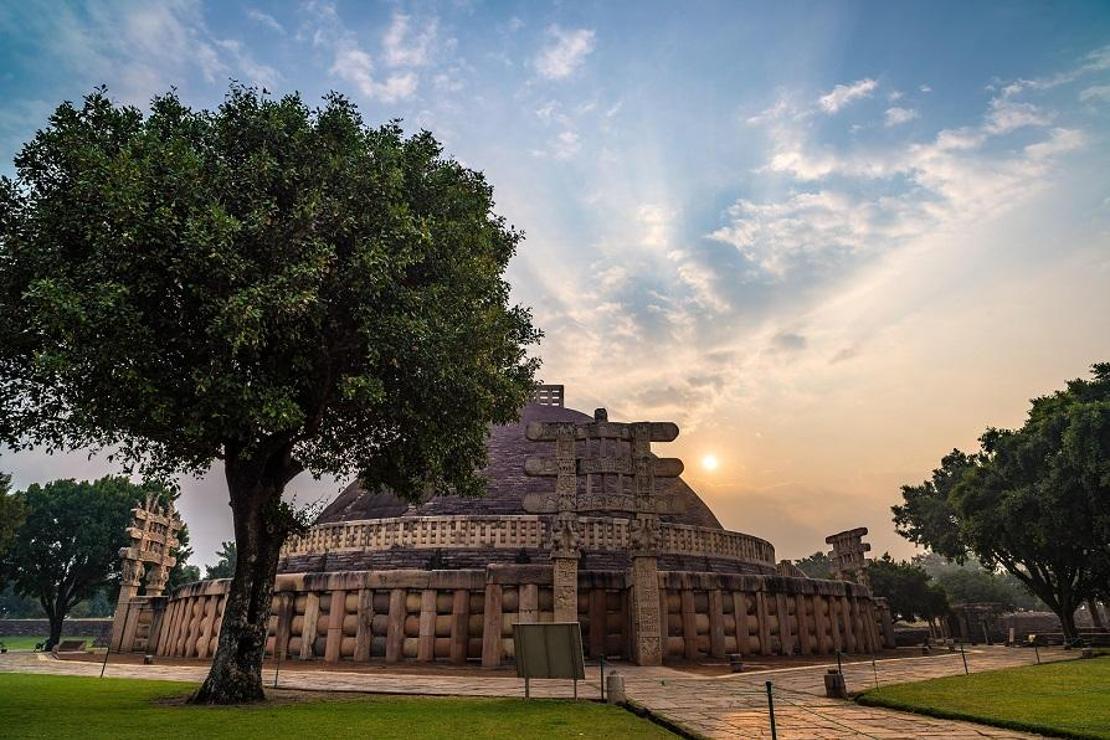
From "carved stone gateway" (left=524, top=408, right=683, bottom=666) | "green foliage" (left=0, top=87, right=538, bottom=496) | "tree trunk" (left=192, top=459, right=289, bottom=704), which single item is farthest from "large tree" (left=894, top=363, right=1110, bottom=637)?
"tree trunk" (left=192, top=459, right=289, bottom=704)

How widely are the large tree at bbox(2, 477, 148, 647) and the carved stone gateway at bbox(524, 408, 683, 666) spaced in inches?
1586

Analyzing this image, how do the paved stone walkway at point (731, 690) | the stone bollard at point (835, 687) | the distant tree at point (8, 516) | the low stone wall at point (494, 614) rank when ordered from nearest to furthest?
the paved stone walkway at point (731, 690) → the stone bollard at point (835, 687) → the low stone wall at point (494, 614) → the distant tree at point (8, 516)

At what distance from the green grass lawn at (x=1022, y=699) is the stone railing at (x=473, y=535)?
11387mm

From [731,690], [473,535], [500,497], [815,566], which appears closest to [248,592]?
[731,690]

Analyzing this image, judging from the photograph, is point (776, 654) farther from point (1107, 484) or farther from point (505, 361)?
point (1107, 484)

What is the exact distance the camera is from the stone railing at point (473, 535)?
22297 millimetres

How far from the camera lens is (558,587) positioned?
1698 cm

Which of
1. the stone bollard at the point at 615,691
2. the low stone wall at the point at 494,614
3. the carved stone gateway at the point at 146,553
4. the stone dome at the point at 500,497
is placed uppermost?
the stone dome at the point at 500,497

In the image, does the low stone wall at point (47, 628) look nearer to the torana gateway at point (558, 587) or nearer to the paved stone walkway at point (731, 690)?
the torana gateway at point (558, 587)

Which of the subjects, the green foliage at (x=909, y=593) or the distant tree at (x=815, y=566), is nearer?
the green foliage at (x=909, y=593)

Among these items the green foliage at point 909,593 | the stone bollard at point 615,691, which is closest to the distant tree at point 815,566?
the green foliage at point 909,593

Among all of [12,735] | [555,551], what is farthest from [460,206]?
[12,735]

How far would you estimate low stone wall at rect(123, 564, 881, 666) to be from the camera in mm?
17844

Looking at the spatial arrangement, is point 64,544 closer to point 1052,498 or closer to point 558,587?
point 558,587
